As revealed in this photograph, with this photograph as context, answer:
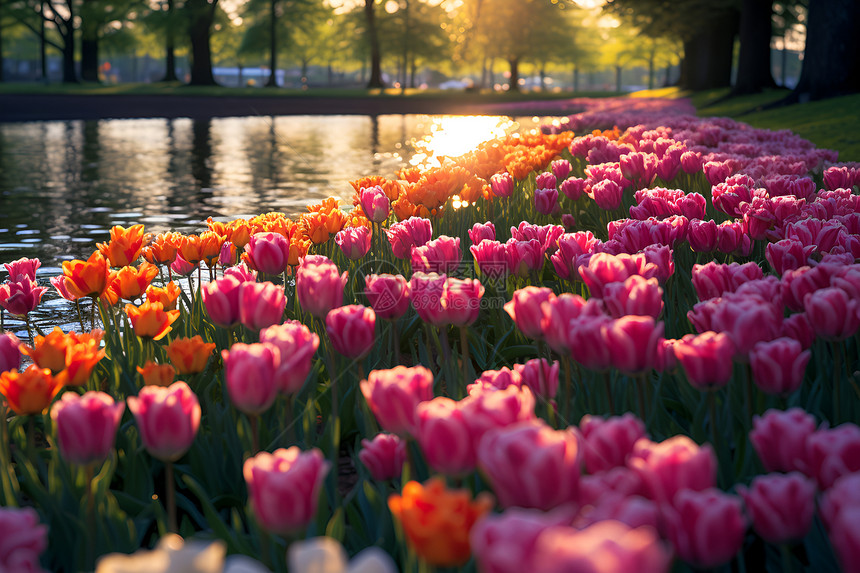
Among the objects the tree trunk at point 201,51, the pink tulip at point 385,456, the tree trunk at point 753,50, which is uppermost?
the tree trunk at point 201,51

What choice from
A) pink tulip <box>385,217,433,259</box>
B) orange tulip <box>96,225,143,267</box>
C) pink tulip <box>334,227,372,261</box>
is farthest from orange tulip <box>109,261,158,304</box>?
pink tulip <box>385,217,433,259</box>

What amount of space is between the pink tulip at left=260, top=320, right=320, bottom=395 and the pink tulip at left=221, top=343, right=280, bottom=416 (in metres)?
0.04

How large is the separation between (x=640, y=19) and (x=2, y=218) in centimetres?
2913

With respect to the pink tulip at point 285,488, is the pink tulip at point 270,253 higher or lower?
higher

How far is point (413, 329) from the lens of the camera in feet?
12.0

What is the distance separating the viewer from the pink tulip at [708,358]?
1652 millimetres

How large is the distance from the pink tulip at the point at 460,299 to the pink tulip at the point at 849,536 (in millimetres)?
1202

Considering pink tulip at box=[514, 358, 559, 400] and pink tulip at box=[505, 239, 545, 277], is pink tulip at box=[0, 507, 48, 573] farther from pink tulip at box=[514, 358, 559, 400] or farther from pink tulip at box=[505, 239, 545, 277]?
pink tulip at box=[505, 239, 545, 277]

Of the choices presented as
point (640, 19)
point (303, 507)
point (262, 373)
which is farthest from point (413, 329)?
point (640, 19)

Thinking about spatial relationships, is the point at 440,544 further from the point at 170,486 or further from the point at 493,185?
the point at 493,185

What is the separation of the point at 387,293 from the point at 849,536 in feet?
5.17

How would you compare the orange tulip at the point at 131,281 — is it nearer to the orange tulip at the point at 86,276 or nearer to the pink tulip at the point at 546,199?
the orange tulip at the point at 86,276

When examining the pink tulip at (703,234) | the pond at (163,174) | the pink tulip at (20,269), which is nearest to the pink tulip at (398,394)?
the pink tulip at (703,234)

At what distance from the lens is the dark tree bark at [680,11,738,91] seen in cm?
3059
